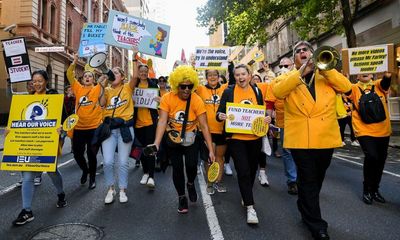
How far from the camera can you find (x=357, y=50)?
21.6 ft

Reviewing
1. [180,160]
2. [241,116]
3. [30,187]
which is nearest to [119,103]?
[180,160]

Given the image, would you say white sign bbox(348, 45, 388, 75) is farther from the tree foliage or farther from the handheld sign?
the tree foliage

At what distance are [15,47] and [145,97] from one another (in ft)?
16.1

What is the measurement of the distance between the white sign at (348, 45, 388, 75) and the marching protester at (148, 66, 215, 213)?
9.64 feet

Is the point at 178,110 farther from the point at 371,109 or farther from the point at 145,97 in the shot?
the point at 371,109

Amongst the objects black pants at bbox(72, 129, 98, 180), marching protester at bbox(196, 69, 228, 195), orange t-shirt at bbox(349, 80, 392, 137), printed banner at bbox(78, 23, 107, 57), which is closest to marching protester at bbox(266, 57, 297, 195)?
marching protester at bbox(196, 69, 228, 195)

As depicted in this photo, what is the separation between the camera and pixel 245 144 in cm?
477

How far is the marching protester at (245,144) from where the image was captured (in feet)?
15.0

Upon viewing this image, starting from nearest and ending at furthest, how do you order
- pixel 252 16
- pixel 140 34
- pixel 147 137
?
pixel 147 137
pixel 140 34
pixel 252 16

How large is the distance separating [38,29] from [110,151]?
77.0ft

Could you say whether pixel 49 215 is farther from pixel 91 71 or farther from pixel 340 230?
pixel 340 230

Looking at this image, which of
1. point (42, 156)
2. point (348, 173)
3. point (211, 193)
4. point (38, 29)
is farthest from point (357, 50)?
point (38, 29)

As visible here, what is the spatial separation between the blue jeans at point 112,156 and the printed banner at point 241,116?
1699 millimetres

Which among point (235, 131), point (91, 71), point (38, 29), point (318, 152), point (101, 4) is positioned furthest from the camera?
point (101, 4)
